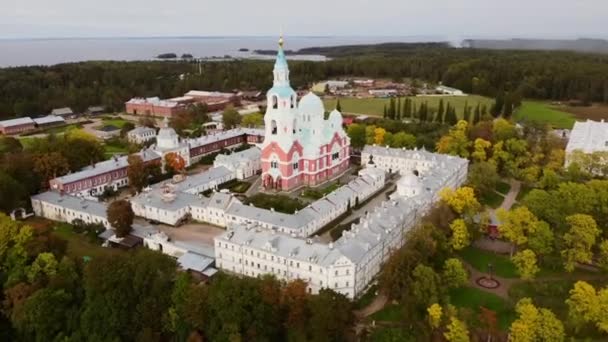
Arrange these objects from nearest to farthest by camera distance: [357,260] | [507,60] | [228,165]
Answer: [357,260] → [228,165] → [507,60]

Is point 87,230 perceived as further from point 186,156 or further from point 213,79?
point 213,79

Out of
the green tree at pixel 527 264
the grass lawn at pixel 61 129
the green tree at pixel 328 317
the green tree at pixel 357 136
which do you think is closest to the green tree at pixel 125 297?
the green tree at pixel 328 317

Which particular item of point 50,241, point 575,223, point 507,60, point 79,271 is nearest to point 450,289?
point 575,223

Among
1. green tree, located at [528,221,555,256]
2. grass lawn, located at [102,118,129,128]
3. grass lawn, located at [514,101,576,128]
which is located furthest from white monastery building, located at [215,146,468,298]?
grass lawn, located at [102,118,129,128]

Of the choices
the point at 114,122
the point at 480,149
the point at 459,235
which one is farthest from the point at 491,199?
the point at 114,122

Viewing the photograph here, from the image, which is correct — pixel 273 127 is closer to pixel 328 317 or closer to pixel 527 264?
pixel 527 264
